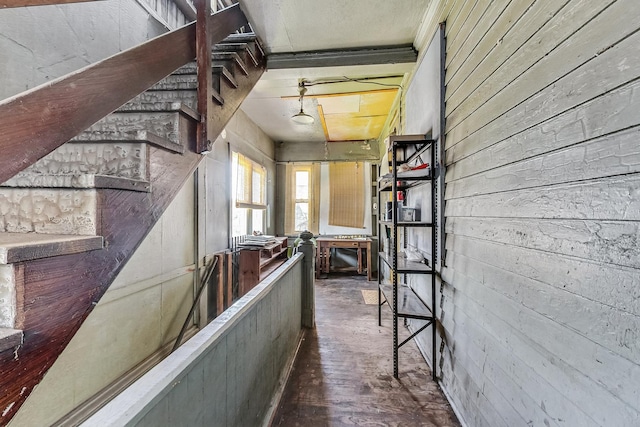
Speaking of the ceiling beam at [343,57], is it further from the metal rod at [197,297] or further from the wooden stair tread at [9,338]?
the wooden stair tread at [9,338]

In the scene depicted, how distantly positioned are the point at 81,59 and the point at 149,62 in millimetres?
1282

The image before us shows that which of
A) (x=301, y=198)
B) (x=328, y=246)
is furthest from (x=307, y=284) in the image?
(x=301, y=198)

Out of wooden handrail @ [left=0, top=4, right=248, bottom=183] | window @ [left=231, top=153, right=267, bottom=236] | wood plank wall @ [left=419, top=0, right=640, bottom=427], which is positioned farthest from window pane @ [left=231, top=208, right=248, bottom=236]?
wood plank wall @ [left=419, top=0, right=640, bottom=427]

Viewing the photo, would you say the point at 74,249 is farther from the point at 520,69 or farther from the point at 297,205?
the point at 297,205

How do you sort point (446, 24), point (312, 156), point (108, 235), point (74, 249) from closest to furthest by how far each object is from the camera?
point (74, 249), point (108, 235), point (446, 24), point (312, 156)

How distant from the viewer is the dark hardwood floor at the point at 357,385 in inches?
65.9

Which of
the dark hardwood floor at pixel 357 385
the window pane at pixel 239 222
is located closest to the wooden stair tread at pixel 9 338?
the dark hardwood floor at pixel 357 385

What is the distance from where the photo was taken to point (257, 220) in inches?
200

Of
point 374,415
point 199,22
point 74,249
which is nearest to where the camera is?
point 74,249

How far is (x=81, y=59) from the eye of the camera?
5.58ft

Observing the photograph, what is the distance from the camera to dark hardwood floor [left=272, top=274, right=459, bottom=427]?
167 centimetres

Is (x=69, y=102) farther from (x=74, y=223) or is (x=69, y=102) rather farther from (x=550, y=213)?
(x=550, y=213)

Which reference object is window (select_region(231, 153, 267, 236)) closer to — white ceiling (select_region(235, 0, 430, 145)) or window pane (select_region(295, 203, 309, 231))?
window pane (select_region(295, 203, 309, 231))

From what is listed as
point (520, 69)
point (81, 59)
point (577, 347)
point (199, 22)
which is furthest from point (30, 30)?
point (577, 347)
